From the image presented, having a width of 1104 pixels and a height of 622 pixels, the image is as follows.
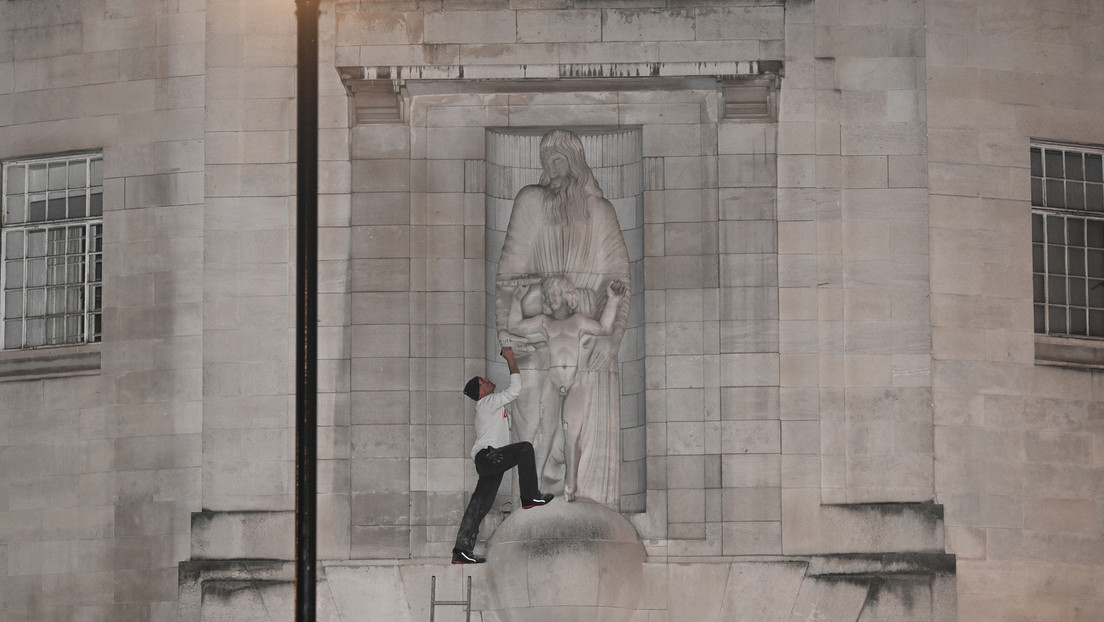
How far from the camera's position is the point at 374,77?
24.7 m

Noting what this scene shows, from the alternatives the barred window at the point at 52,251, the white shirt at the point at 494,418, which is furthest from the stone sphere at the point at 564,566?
the barred window at the point at 52,251

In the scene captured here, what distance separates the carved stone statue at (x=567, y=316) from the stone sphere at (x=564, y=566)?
0.43m

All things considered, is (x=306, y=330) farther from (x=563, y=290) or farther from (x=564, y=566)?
(x=563, y=290)

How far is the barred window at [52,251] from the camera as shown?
87.7 ft

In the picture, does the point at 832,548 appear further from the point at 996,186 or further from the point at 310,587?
the point at 310,587

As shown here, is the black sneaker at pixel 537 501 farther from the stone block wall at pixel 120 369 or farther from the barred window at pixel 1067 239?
the barred window at pixel 1067 239

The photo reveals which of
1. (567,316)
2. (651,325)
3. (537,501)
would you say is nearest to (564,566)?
(537,501)

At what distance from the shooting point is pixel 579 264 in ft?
80.7

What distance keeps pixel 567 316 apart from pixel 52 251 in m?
7.41

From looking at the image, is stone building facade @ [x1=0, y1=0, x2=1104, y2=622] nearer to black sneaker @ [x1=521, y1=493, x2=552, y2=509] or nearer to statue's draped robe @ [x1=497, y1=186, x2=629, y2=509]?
statue's draped robe @ [x1=497, y1=186, x2=629, y2=509]

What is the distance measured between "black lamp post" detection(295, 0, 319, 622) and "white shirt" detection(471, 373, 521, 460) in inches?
301

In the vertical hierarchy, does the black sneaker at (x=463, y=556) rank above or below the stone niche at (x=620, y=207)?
below

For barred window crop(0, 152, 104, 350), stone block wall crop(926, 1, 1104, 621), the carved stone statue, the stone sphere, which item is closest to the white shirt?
the carved stone statue

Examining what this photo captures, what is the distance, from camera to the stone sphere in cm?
2342
